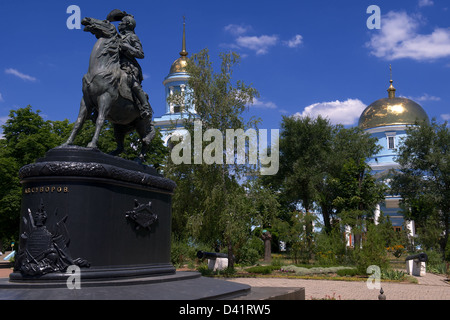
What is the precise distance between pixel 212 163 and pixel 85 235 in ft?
55.8

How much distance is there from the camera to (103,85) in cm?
732

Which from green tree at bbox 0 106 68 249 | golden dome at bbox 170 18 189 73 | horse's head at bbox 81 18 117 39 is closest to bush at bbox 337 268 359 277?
horse's head at bbox 81 18 117 39

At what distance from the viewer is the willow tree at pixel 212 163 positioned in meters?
22.5

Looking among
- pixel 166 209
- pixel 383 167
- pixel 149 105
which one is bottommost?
pixel 166 209

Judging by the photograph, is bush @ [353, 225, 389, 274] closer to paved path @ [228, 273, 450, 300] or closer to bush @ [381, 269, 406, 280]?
bush @ [381, 269, 406, 280]

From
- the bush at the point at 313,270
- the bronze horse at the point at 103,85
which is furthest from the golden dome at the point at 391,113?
the bronze horse at the point at 103,85

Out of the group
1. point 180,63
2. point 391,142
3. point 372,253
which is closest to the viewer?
point 372,253

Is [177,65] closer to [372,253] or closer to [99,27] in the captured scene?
[372,253]

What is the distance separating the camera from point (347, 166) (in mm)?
36469

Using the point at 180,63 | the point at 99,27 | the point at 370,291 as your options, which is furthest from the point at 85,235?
the point at 180,63

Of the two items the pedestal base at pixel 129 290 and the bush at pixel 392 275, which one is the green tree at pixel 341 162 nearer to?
the bush at pixel 392 275
